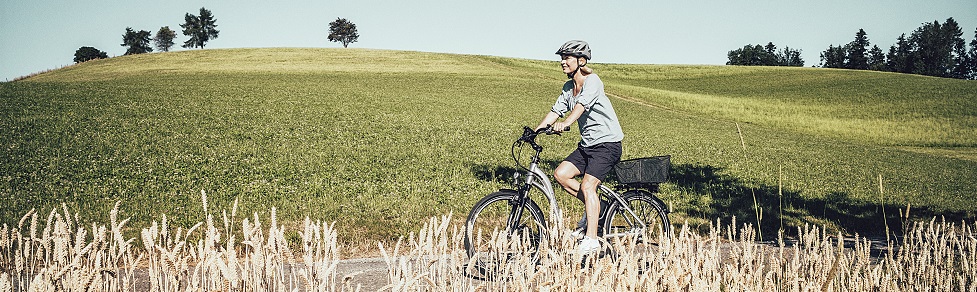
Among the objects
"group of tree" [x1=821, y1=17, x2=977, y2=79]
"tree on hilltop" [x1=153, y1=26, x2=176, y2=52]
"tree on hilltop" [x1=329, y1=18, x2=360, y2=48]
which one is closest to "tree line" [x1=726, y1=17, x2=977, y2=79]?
"group of tree" [x1=821, y1=17, x2=977, y2=79]

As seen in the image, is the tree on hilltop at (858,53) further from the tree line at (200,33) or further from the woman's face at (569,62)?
the woman's face at (569,62)

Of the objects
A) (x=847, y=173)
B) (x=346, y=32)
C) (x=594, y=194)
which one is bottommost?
(x=847, y=173)

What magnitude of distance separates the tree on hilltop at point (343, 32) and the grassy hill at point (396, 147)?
230ft

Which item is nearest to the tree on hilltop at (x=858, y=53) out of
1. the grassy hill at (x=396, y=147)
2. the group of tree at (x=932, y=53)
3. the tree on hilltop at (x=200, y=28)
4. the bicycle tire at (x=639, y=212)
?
the group of tree at (x=932, y=53)

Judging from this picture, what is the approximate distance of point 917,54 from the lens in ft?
382

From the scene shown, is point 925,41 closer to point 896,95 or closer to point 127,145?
point 896,95

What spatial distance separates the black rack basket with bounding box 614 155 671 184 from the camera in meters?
6.33

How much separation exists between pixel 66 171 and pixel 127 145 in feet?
Result: 11.1

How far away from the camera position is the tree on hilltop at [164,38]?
123m

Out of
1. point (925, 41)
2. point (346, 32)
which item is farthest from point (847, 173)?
point (925, 41)

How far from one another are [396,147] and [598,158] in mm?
12430

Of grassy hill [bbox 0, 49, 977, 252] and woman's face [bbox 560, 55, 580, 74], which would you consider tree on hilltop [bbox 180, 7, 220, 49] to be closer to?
grassy hill [bbox 0, 49, 977, 252]

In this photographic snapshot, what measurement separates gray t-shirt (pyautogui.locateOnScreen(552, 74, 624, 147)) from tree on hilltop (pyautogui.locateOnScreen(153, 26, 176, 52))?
13158 cm

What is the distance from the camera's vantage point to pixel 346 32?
116 meters
